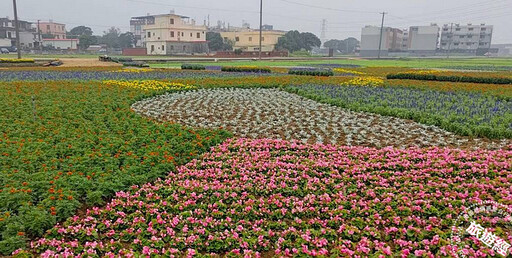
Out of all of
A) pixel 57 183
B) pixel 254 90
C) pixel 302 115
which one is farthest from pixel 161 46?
pixel 57 183

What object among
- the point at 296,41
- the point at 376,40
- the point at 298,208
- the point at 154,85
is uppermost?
the point at 376,40

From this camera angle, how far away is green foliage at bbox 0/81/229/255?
497 cm

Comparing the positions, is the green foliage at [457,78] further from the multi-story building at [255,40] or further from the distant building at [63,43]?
the distant building at [63,43]

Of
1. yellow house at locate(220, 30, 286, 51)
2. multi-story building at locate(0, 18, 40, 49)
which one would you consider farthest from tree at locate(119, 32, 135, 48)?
yellow house at locate(220, 30, 286, 51)

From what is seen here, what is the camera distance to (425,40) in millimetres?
129375

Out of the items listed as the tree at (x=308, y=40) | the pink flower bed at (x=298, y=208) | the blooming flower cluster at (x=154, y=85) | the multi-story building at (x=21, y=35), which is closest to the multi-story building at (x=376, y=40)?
the tree at (x=308, y=40)

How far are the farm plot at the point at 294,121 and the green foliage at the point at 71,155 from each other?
141 cm

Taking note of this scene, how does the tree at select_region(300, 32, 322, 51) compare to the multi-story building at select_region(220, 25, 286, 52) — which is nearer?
the multi-story building at select_region(220, 25, 286, 52)

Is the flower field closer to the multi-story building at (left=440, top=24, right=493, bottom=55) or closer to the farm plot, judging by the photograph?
the farm plot

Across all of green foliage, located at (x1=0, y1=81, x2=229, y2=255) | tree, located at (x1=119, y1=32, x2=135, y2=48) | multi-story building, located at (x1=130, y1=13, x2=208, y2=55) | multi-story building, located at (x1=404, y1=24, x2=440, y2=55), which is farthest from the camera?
multi-story building, located at (x1=404, y1=24, x2=440, y2=55)

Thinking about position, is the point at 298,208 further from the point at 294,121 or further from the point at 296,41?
the point at 296,41

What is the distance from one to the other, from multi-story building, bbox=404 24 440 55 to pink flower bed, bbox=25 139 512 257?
444ft

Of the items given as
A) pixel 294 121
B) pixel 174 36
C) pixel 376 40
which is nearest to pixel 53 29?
pixel 174 36

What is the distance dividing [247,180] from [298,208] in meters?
1.35
